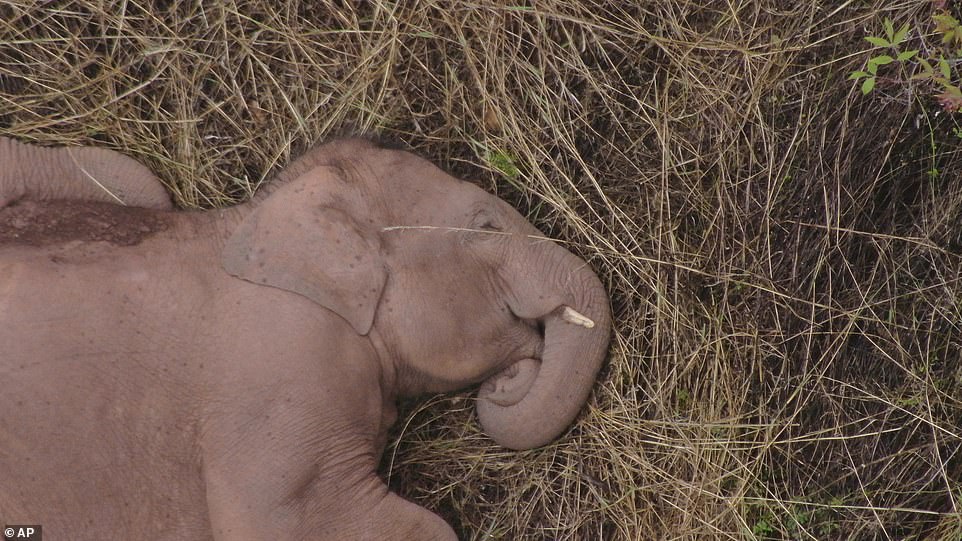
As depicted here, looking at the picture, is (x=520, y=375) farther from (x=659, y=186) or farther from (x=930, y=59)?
(x=930, y=59)

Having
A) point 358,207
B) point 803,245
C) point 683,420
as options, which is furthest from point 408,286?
point 803,245

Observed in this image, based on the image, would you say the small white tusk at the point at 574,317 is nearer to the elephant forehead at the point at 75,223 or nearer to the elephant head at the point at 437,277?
the elephant head at the point at 437,277

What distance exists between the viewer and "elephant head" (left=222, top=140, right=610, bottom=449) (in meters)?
2.71

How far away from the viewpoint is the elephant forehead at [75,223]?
2752 mm

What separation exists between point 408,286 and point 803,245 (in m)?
1.40

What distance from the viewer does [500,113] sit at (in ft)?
11.0

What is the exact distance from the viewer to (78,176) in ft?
10.5

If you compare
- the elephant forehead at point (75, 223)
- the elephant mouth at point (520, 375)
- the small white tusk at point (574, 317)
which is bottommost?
the elephant mouth at point (520, 375)

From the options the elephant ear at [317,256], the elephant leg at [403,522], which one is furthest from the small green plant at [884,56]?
the elephant leg at [403,522]

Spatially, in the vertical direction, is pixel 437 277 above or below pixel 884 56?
below

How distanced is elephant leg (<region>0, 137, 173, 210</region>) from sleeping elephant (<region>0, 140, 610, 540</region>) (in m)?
0.24

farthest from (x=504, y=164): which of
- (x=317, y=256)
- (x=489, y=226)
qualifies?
(x=317, y=256)

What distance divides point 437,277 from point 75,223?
3.65 ft
